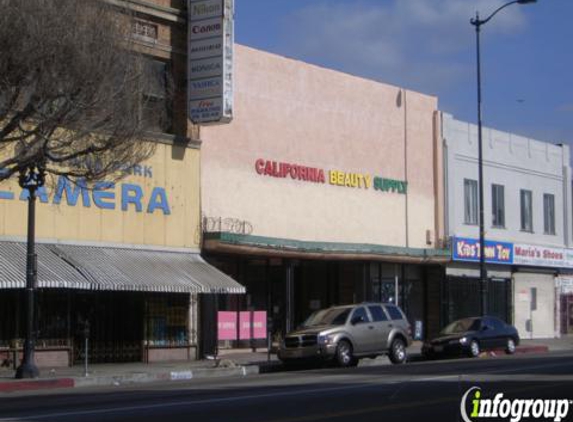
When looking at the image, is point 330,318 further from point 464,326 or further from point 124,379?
point 124,379

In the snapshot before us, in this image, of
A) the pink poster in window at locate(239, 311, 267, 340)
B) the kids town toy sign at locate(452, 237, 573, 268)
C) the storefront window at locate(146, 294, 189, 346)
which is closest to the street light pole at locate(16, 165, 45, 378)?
the storefront window at locate(146, 294, 189, 346)

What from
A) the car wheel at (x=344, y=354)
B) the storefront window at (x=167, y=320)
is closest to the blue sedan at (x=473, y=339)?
the car wheel at (x=344, y=354)

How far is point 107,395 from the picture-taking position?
1931 centimetres

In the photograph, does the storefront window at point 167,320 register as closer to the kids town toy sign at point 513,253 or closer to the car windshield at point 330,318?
the car windshield at point 330,318

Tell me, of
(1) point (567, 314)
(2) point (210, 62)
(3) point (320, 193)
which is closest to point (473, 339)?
(3) point (320, 193)

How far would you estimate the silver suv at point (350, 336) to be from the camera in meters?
27.2

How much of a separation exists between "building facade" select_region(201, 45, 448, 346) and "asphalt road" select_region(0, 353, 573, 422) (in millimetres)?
8746

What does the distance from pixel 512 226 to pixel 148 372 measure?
23.1 meters

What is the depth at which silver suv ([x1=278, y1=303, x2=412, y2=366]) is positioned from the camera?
27188mm

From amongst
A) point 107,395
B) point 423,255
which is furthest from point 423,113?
point 107,395

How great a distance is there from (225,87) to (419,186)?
12448mm

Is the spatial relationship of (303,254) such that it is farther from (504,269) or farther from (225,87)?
(504,269)

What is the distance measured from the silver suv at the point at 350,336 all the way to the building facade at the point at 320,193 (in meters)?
3.67

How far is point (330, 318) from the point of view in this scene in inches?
1118
